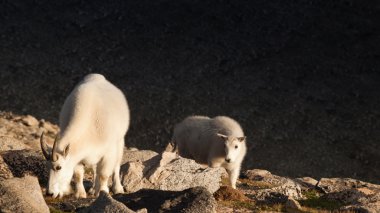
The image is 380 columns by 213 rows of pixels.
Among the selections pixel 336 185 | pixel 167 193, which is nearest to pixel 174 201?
pixel 167 193

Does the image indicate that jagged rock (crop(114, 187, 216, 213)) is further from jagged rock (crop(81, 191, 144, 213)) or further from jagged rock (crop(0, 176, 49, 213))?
jagged rock (crop(0, 176, 49, 213))

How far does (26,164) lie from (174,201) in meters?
4.65

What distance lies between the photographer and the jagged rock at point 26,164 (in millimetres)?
15295

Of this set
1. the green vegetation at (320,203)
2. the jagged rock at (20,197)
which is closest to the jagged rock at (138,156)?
the green vegetation at (320,203)

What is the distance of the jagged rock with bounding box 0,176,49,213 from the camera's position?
10.7 m

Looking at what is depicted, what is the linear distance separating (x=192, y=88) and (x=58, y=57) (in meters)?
8.87

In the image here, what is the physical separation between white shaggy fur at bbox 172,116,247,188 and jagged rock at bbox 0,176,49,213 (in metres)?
7.58

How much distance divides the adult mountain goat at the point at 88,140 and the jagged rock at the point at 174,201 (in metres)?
1.13

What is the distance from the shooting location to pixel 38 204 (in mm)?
11039

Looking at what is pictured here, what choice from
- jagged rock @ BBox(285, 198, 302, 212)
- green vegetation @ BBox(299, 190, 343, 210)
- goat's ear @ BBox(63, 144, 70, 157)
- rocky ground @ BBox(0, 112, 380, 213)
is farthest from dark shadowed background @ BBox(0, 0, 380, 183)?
goat's ear @ BBox(63, 144, 70, 157)

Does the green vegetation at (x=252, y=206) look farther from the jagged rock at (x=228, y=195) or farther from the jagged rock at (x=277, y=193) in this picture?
the jagged rock at (x=277, y=193)

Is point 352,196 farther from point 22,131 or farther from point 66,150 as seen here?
point 22,131

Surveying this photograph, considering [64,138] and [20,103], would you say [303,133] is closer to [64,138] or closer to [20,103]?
[20,103]

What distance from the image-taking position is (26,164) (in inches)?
611
